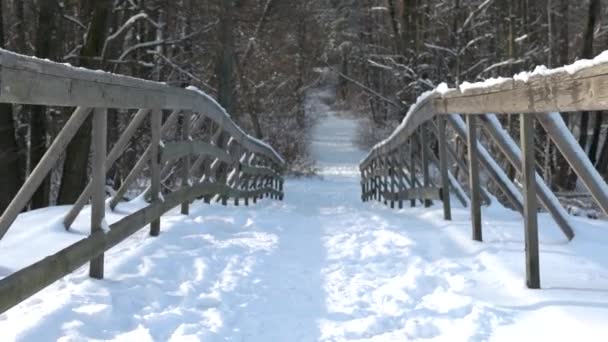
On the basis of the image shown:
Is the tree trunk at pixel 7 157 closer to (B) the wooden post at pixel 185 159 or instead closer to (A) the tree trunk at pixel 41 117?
(A) the tree trunk at pixel 41 117

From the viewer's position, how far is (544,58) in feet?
66.2

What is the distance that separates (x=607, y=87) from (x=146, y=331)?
236 centimetres

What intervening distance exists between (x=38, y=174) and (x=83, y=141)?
25.3 ft

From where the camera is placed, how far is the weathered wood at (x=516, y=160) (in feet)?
14.9

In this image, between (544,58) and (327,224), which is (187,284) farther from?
(544,58)

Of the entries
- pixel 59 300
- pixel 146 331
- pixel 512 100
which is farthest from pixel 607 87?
pixel 59 300

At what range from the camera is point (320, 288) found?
4062 mm

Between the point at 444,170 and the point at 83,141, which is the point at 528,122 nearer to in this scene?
the point at 444,170

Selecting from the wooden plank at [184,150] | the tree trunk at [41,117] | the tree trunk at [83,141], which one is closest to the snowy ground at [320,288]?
the wooden plank at [184,150]

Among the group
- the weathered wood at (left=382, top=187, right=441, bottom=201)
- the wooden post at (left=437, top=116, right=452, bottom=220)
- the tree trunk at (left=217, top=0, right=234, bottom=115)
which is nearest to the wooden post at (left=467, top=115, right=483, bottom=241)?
the wooden post at (left=437, top=116, right=452, bottom=220)

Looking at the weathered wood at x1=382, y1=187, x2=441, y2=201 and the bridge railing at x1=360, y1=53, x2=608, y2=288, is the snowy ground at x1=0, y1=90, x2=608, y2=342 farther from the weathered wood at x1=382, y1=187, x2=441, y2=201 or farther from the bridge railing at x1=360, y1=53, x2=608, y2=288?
the weathered wood at x1=382, y1=187, x2=441, y2=201

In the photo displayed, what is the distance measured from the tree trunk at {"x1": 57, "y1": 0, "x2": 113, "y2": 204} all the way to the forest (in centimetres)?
2

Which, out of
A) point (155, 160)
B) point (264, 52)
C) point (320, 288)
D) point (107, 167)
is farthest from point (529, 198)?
point (264, 52)

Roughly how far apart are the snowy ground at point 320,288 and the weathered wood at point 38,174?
38cm
